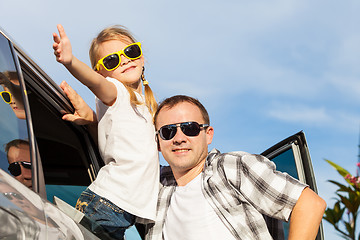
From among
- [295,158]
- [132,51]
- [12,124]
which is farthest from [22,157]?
[295,158]

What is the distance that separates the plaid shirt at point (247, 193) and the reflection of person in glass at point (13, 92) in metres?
1.07

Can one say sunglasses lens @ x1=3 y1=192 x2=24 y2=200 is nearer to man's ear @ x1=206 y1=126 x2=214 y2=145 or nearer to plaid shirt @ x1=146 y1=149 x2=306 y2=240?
plaid shirt @ x1=146 y1=149 x2=306 y2=240

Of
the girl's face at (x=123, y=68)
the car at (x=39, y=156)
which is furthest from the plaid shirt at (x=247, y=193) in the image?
the girl's face at (x=123, y=68)

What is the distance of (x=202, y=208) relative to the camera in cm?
241

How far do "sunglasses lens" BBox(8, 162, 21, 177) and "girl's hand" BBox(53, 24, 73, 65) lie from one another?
53 cm

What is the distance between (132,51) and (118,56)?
3.7 inches

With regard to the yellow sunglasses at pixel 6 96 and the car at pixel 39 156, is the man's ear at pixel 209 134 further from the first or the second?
the yellow sunglasses at pixel 6 96

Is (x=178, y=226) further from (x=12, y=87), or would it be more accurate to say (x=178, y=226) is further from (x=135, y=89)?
(x=12, y=87)

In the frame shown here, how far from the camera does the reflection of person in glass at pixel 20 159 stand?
1663mm

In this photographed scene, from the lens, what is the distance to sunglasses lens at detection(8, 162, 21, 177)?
1649mm

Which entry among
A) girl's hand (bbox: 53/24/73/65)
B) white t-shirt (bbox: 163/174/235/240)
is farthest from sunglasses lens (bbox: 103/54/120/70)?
white t-shirt (bbox: 163/174/235/240)

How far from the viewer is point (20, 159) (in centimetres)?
173

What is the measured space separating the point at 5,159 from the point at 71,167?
130 cm

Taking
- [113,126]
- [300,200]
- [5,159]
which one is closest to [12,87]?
[5,159]
